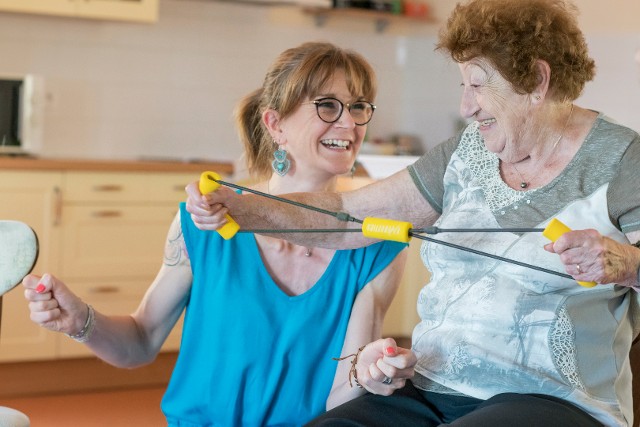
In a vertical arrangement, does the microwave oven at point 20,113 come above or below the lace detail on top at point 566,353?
below

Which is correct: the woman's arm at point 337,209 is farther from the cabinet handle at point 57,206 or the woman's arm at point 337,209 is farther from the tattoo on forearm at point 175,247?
the cabinet handle at point 57,206

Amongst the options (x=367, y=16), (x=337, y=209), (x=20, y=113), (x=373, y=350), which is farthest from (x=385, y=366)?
(x=367, y=16)

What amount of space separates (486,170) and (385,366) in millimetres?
409

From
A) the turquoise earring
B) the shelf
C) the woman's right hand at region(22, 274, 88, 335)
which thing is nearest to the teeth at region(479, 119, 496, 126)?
the turquoise earring

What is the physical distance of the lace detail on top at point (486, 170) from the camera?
1.63 meters

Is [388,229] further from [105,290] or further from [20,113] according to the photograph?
[20,113]

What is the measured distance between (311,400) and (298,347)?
4.2 inches

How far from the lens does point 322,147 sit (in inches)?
76.7

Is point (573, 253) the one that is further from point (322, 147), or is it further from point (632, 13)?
point (632, 13)

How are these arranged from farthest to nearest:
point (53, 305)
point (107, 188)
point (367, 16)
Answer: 1. point (367, 16)
2. point (107, 188)
3. point (53, 305)

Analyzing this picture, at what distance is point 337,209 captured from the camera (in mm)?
1806

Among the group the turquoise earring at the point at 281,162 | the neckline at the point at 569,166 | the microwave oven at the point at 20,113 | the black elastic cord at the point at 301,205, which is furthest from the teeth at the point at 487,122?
the microwave oven at the point at 20,113

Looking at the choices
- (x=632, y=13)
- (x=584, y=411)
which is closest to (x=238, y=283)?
(x=584, y=411)

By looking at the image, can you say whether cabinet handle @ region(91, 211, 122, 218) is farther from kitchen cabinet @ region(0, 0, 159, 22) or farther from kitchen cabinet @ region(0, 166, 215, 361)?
kitchen cabinet @ region(0, 0, 159, 22)
